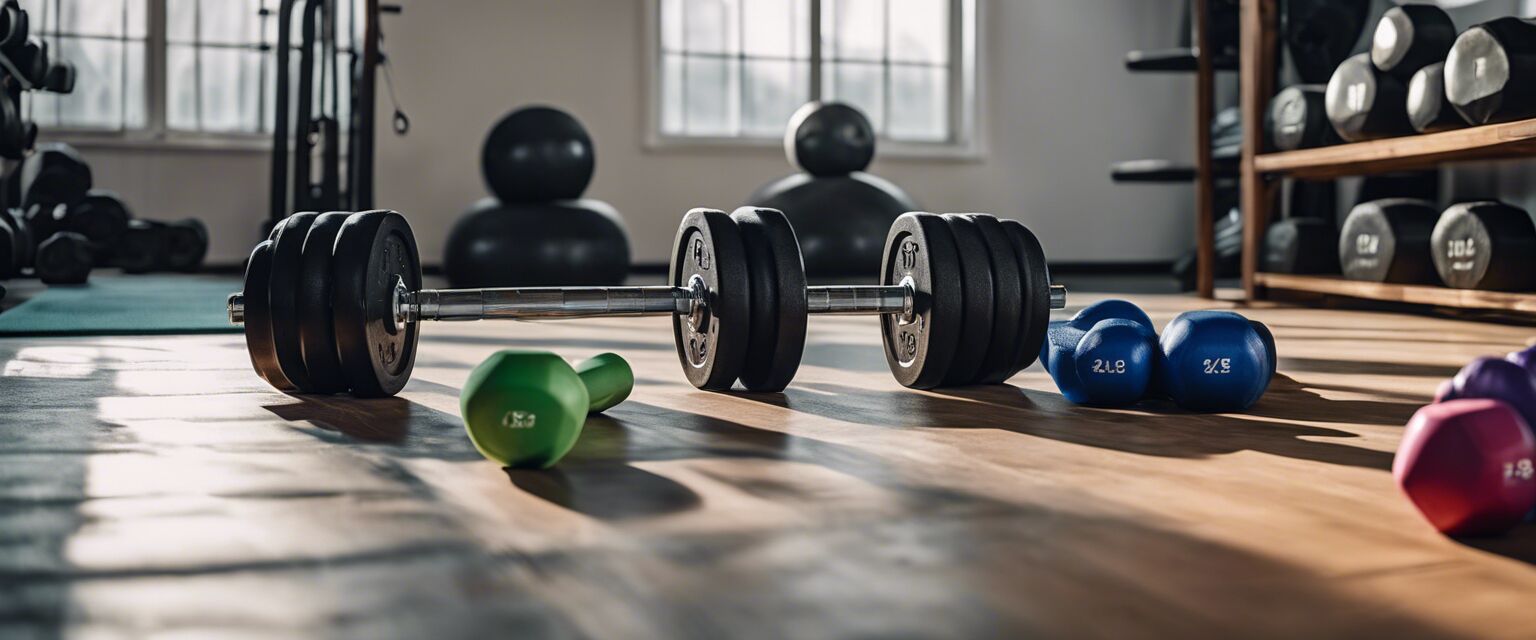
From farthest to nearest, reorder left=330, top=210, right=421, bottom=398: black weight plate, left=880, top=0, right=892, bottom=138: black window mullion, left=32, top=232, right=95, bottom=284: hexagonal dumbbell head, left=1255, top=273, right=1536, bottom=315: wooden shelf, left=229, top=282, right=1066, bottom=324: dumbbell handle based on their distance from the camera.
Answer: left=880, top=0, right=892, bottom=138: black window mullion
left=32, top=232, right=95, bottom=284: hexagonal dumbbell head
left=1255, top=273, right=1536, bottom=315: wooden shelf
left=229, top=282, right=1066, bottom=324: dumbbell handle
left=330, top=210, right=421, bottom=398: black weight plate

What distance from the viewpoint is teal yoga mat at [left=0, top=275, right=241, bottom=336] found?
3021mm

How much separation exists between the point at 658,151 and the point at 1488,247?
425 centimetres

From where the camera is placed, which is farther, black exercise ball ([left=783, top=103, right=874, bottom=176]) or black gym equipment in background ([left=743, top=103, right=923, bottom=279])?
black exercise ball ([left=783, top=103, right=874, bottom=176])

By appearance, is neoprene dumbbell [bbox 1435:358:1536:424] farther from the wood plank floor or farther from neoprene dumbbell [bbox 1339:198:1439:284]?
neoprene dumbbell [bbox 1339:198:1439:284]

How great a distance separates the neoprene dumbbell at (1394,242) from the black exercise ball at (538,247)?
2.61 metres

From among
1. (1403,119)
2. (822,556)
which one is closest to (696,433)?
(822,556)

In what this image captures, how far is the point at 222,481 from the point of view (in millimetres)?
1235

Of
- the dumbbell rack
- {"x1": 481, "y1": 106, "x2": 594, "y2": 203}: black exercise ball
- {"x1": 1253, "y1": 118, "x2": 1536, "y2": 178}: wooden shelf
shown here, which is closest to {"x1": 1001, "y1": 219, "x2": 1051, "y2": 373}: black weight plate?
{"x1": 1253, "y1": 118, "x2": 1536, "y2": 178}: wooden shelf

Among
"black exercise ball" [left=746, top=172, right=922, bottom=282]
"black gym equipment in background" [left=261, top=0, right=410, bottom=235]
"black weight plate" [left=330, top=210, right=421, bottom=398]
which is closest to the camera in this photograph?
"black weight plate" [left=330, top=210, right=421, bottom=398]

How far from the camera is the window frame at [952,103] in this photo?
6871mm

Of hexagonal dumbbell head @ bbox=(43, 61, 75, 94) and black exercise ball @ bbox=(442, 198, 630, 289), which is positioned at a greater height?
hexagonal dumbbell head @ bbox=(43, 61, 75, 94)

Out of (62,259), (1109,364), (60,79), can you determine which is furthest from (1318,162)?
(62,259)

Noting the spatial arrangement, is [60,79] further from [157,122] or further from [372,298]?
[372,298]

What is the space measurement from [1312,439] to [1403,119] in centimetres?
262
